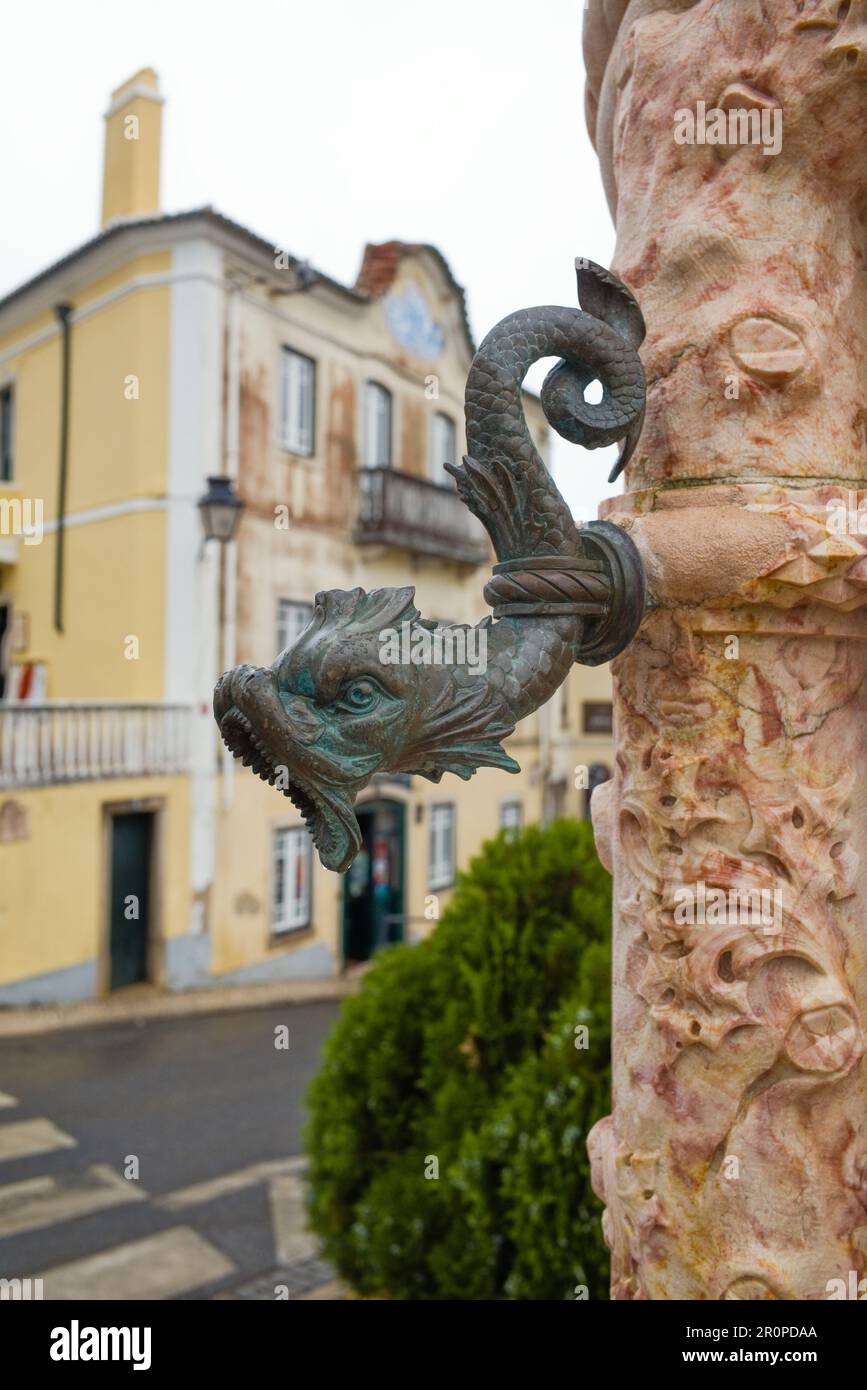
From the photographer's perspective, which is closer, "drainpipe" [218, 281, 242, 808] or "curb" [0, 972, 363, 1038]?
"curb" [0, 972, 363, 1038]

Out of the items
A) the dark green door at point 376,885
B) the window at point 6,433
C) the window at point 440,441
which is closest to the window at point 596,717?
the window at point 440,441

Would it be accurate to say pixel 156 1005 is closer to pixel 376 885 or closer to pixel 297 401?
pixel 376 885

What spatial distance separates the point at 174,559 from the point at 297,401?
3048 mm

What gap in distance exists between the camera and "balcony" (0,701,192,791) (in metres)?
12.0

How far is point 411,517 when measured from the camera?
16484mm

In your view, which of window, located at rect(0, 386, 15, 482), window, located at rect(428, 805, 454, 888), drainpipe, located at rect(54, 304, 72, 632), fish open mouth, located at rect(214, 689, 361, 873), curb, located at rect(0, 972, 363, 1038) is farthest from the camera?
window, located at rect(428, 805, 454, 888)

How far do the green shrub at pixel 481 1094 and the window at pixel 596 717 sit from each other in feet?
53.2

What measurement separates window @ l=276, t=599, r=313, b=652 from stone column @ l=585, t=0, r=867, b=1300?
42.8 ft

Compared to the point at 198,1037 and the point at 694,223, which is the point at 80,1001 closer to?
the point at 198,1037

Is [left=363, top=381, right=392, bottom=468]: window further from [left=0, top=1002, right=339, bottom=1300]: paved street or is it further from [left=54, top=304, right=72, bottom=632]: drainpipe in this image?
[left=0, top=1002, right=339, bottom=1300]: paved street

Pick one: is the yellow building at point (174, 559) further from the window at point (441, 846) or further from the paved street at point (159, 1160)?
the paved street at point (159, 1160)

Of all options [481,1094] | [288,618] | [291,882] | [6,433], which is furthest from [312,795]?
[6,433]

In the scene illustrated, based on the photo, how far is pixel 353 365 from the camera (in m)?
15.8

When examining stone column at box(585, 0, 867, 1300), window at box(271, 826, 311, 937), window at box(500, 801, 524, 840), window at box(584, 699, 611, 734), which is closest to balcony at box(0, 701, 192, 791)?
window at box(271, 826, 311, 937)
